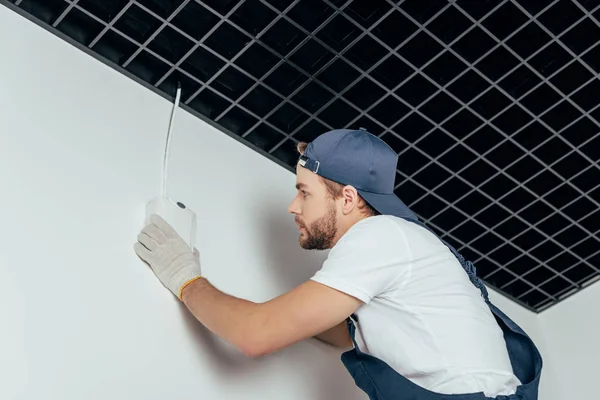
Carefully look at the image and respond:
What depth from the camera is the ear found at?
67.1 inches

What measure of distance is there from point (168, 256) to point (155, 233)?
0.06m

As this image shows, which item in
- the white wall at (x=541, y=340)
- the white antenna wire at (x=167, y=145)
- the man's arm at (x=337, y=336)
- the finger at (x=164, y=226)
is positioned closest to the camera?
the finger at (x=164, y=226)

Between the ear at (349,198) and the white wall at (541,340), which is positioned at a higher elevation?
the ear at (349,198)

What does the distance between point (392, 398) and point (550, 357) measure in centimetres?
120

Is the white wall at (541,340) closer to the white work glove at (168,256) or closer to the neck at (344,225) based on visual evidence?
the neck at (344,225)

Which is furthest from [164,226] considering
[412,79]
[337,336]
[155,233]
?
[412,79]

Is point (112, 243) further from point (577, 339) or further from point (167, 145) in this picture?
point (577, 339)

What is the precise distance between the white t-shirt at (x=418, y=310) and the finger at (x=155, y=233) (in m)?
0.33

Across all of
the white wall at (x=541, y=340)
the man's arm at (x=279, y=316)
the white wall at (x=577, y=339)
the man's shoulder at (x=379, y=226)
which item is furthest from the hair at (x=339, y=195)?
the white wall at (x=577, y=339)

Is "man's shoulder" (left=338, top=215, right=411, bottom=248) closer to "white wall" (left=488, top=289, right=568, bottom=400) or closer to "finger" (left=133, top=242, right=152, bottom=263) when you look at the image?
"finger" (left=133, top=242, right=152, bottom=263)

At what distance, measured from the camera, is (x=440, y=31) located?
1862mm

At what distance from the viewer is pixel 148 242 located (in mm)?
1630

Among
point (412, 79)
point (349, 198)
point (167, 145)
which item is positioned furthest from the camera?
point (412, 79)

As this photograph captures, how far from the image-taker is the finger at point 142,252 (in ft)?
5.33
